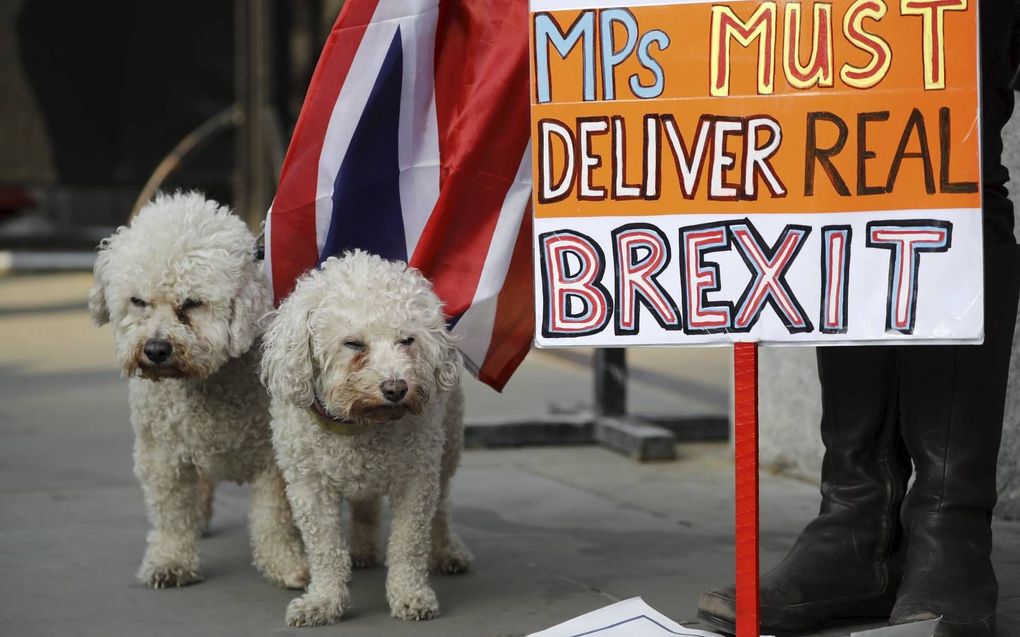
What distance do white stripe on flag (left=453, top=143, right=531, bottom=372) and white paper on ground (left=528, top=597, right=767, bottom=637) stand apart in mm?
916

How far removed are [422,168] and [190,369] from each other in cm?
88

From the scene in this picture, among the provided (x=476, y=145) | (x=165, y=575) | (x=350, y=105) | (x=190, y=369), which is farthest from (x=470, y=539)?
(x=350, y=105)

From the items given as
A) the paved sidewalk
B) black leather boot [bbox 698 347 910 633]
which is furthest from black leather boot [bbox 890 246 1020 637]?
the paved sidewalk

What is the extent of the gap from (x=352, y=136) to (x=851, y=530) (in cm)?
173

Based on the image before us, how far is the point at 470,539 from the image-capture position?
4.59 metres

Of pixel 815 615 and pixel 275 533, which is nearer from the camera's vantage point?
pixel 815 615

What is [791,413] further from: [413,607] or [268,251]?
[268,251]

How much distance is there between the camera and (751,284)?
9.99 ft

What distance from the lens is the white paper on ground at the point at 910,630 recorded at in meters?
3.21

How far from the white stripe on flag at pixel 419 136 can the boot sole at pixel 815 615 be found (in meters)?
1.36

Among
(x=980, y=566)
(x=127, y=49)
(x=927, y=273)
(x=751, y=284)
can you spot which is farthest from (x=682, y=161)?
(x=127, y=49)

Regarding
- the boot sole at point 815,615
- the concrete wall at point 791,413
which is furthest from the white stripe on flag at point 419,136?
the concrete wall at point 791,413

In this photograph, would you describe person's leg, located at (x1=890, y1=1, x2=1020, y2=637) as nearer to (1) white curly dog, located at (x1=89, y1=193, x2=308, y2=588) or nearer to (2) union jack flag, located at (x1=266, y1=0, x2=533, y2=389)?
(2) union jack flag, located at (x1=266, y1=0, x2=533, y2=389)

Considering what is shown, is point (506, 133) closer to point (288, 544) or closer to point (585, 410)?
point (288, 544)
